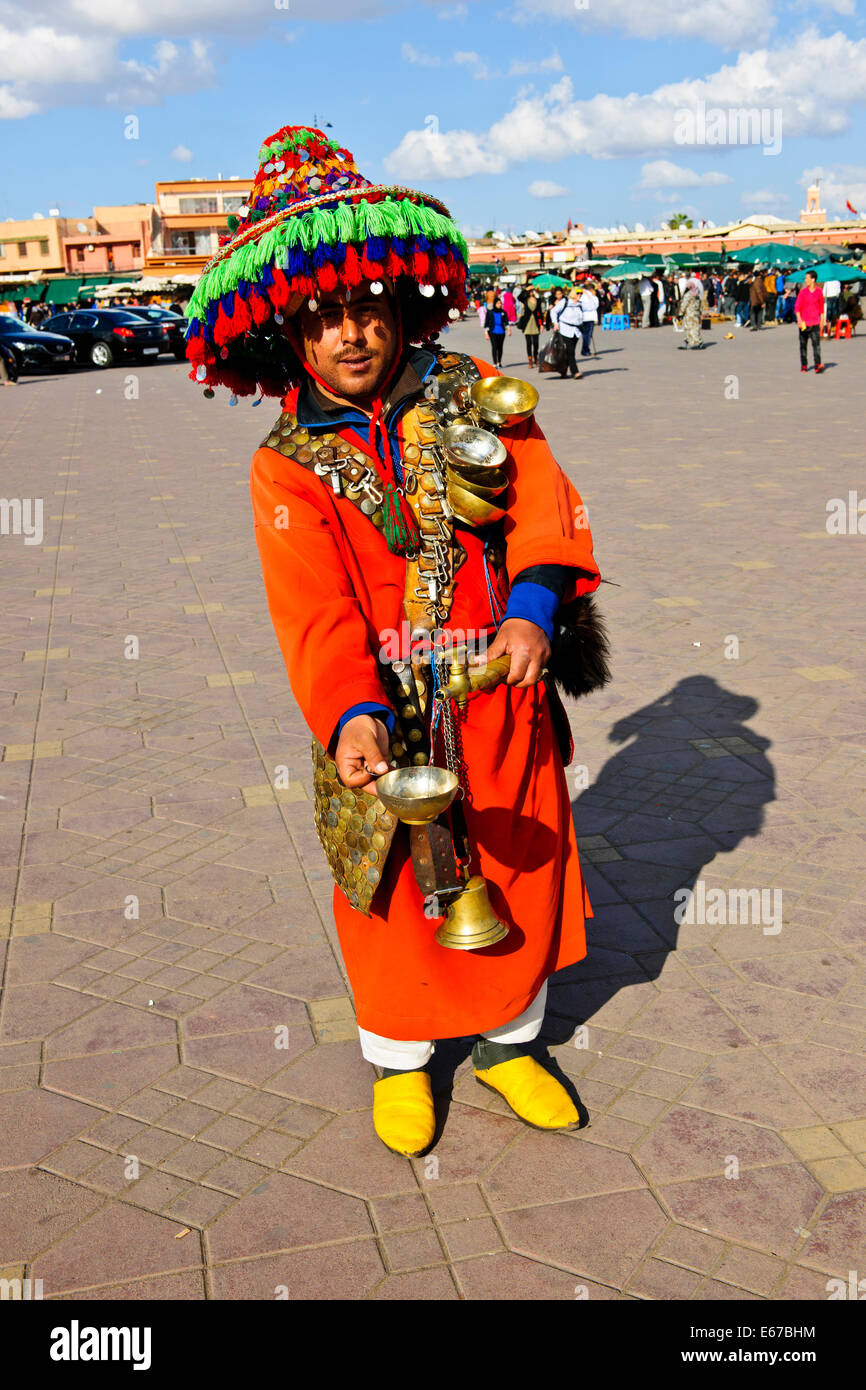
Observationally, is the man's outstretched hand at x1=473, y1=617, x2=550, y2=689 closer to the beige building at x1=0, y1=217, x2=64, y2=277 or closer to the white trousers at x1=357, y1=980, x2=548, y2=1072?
the white trousers at x1=357, y1=980, x2=548, y2=1072

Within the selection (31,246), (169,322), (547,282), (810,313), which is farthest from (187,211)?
(810,313)

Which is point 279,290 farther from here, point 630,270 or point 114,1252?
point 630,270

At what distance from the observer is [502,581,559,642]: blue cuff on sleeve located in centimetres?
239

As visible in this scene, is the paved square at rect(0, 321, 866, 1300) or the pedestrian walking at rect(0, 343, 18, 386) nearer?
the paved square at rect(0, 321, 866, 1300)

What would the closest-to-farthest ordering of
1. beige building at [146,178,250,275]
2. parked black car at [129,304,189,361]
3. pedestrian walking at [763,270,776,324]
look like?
parked black car at [129,304,189,361], pedestrian walking at [763,270,776,324], beige building at [146,178,250,275]

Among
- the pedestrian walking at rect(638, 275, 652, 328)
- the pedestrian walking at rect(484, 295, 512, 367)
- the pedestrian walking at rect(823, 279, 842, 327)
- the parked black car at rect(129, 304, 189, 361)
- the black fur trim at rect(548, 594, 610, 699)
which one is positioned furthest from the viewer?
the pedestrian walking at rect(638, 275, 652, 328)

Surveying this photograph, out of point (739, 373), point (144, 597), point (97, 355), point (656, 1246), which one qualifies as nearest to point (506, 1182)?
point (656, 1246)

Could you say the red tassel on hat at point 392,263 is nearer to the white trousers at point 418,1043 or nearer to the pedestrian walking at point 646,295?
the white trousers at point 418,1043

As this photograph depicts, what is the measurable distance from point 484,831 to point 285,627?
0.65m

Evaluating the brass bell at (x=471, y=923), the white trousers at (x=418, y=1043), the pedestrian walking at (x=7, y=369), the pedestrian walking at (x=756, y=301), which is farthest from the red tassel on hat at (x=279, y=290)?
the pedestrian walking at (x=756, y=301)

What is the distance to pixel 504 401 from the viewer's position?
2.48 m

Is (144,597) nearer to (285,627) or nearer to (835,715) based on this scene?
(835,715)

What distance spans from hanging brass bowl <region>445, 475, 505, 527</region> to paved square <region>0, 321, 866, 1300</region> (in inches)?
58.8

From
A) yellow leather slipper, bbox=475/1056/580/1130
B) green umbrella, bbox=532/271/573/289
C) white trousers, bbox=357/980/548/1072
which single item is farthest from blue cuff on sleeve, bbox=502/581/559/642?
green umbrella, bbox=532/271/573/289
